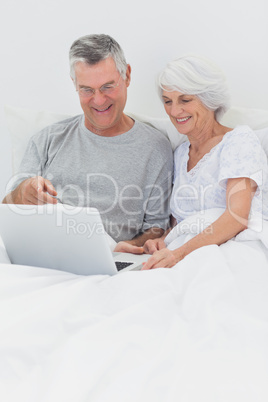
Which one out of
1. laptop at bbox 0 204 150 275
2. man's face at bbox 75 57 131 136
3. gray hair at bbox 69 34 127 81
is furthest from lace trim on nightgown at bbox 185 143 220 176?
laptop at bbox 0 204 150 275

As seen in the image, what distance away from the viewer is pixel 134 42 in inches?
88.4

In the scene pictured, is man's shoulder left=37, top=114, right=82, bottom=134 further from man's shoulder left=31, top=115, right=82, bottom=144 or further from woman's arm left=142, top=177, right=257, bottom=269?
woman's arm left=142, top=177, right=257, bottom=269

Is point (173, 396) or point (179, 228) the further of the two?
point (179, 228)

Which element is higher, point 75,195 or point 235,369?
point 235,369

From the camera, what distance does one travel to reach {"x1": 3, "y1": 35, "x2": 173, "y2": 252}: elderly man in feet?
6.07

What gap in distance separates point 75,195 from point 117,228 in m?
0.21

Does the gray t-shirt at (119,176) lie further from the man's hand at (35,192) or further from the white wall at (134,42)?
the white wall at (134,42)

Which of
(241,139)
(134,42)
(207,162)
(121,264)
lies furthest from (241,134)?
(134,42)

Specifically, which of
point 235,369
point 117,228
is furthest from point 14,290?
point 117,228

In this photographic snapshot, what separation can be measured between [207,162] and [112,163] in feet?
1.26

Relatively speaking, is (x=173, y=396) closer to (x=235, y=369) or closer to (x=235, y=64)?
(x=235, y=369)

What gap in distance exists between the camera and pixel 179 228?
5.41 feet

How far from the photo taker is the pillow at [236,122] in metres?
1.75

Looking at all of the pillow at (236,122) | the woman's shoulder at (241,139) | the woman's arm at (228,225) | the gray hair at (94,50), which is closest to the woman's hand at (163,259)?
the woman's arm at (228,225)
